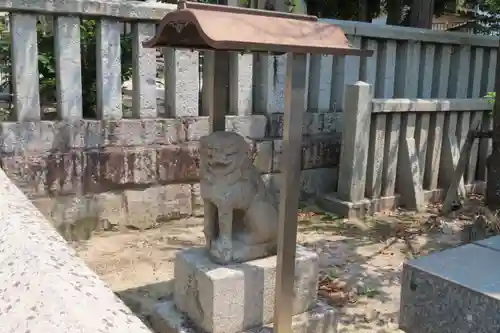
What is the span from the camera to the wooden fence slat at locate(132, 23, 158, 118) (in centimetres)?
456

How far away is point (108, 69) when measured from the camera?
445 centimetres

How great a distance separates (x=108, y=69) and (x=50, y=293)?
3.49 metres

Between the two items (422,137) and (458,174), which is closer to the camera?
(458,174)

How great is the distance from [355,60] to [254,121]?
4.85 ft

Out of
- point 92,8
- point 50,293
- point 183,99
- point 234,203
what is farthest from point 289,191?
point 92,8

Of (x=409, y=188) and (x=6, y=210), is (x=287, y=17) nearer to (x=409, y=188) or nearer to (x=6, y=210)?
(x=6, y=210)

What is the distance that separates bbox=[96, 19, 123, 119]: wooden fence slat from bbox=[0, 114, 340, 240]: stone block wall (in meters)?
0.12

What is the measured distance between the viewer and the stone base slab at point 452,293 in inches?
53.8

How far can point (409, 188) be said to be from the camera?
5.80 meters

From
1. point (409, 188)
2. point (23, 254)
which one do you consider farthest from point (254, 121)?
point (23, 254)

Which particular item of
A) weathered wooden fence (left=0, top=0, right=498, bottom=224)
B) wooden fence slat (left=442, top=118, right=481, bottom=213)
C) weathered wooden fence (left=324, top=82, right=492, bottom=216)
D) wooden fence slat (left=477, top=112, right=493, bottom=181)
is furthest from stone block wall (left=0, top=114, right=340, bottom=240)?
wooden fence slat (left=477, top=112, right=493, bottom=181)

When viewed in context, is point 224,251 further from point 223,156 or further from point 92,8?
point 92,8

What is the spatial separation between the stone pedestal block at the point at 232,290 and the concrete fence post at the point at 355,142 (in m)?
2.28

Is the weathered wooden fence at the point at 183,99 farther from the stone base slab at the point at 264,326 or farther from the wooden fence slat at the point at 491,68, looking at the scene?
the stone base slab at the point at 264,326
